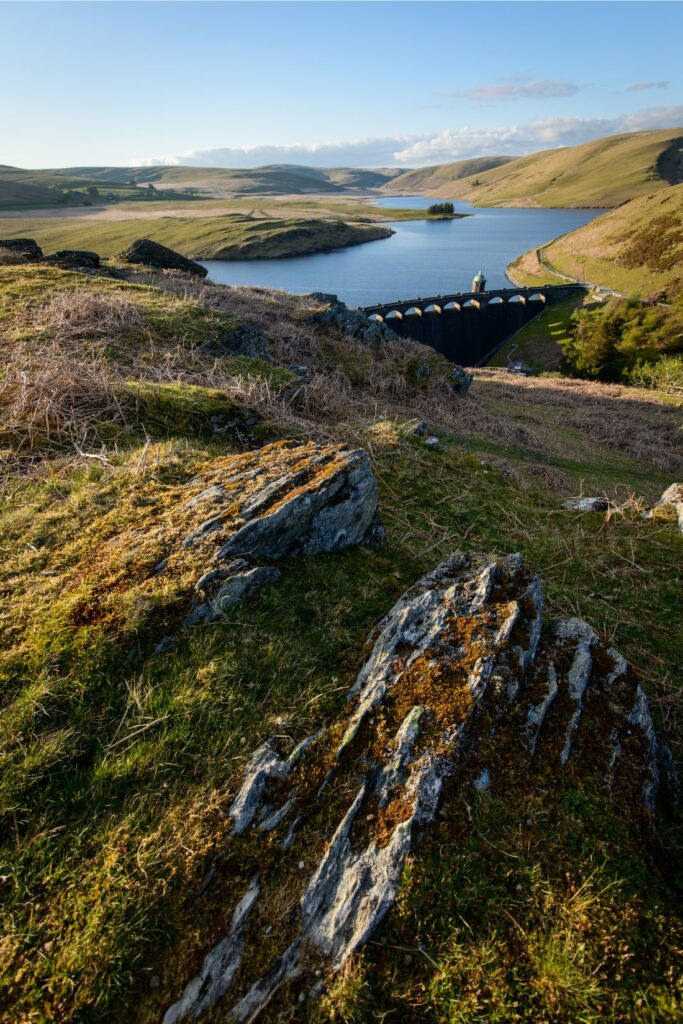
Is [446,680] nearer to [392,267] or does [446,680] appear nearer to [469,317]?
[469,317]

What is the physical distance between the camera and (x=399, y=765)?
10.6ft

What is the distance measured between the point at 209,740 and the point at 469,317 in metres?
92.5

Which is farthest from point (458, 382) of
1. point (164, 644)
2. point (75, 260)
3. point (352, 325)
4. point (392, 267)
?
point (392, 267)

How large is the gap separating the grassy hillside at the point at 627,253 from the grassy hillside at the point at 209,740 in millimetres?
94128

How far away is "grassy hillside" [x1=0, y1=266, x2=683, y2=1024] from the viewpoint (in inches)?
97.9

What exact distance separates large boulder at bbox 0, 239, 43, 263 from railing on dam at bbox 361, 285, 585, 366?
4962 cm

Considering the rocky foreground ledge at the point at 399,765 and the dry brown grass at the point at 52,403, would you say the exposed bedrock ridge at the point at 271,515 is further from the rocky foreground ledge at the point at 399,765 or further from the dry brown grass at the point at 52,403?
the dry brown grass at the point at 52,403

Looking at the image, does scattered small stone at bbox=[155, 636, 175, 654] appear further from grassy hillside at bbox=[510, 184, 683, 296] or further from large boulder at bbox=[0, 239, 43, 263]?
grassy hillside at bbox=[510, 184, 683, 296]

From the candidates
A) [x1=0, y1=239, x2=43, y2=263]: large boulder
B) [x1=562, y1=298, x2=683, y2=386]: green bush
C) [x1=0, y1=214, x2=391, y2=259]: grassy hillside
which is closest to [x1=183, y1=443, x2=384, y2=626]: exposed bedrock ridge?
[x1=0, y1=239, x2=43, y2=263]: large boulder

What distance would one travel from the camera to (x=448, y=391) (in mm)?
20969

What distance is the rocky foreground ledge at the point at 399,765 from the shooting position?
263 centimetres

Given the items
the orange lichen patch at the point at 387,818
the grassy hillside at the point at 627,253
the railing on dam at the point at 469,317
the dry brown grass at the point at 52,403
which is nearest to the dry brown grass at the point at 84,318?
the dry brown grass at the point at 52,403

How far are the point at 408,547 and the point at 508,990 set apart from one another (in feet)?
13.3

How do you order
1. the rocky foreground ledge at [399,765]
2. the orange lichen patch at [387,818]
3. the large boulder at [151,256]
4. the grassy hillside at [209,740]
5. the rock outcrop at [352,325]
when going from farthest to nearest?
the large boulder at [151,256], the rock outcrop at [352,325], the orange lichen patch at [387,818], the rocky foreground ledge at [399,765], the grassy hillside at [209,740]
